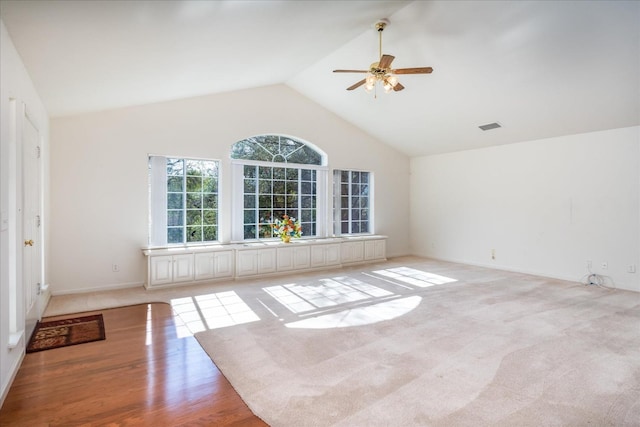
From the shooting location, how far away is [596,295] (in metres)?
4.91

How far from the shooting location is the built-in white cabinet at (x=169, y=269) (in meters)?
5.12

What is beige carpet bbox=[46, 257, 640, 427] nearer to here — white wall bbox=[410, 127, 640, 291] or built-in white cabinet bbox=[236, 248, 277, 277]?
built-in white cabinet bbox=[236, 248, 277, 277]

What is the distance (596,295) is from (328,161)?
16.8ft

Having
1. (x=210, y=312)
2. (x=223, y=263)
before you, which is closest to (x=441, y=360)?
(x=210, y=312)

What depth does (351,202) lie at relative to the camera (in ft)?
25.7

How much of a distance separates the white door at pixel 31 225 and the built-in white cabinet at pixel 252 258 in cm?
141

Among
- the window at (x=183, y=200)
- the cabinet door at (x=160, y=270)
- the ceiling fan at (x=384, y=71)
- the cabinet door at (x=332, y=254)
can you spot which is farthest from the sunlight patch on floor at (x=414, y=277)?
the cabinet door at (x=160, y=270)

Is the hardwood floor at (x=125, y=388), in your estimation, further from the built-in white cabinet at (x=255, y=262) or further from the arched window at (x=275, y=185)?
the arched window at (x=275, y=185)

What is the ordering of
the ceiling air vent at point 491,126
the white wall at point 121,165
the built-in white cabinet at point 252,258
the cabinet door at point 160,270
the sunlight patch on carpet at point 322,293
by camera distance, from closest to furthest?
the sunlight patch on carpet at point 322,293
the white wall at point 121,165
the cabinet door at point 160,270
the built-in white cabinet at point 252,258
the ceiling air vent at point 491,126

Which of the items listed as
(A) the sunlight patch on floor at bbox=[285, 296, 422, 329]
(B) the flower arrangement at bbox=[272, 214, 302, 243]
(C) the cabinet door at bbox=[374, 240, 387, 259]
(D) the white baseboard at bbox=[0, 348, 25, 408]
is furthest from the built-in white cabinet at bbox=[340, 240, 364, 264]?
(D) the white baseboard at bbox=[0, 348, 25, 408]

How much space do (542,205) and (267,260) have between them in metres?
5.17

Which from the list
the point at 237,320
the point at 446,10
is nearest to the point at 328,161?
the point at 446,10

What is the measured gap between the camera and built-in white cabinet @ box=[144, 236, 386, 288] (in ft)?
17.1

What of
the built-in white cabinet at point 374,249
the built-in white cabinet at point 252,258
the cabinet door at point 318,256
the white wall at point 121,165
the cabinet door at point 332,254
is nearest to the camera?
the white wall at point 121,165
